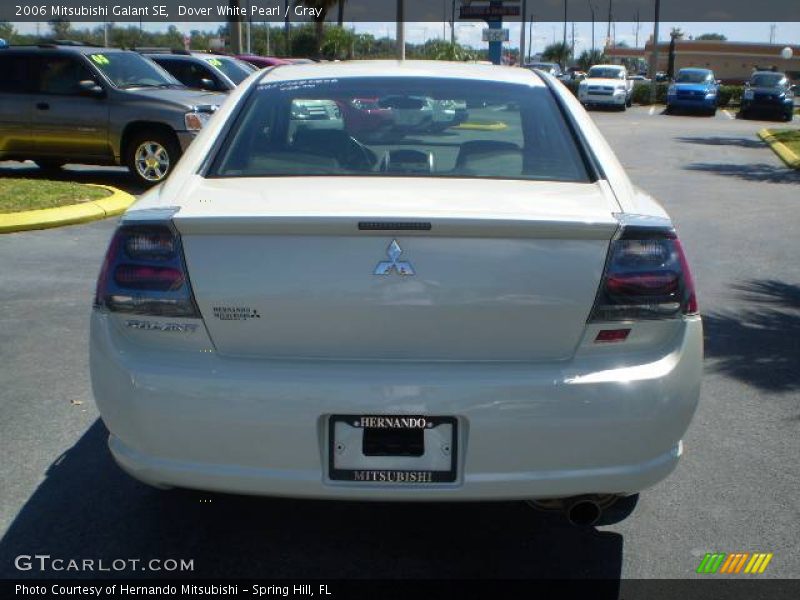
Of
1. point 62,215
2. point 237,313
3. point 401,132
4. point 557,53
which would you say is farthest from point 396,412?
point 557,53

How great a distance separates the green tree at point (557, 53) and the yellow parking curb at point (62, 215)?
105403mm

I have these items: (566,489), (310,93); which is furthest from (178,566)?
(310,93)

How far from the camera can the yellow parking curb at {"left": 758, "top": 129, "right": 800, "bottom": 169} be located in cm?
1814

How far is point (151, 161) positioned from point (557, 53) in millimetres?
112214

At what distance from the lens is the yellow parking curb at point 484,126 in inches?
171

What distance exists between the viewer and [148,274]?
3.13 metres

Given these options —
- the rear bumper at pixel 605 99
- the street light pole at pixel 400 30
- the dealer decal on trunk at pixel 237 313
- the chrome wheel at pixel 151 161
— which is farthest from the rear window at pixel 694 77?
the dealer decal on trunk at pixel 237 313

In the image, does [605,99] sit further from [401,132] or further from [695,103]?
[401,132]

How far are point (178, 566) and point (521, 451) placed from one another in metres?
1.30

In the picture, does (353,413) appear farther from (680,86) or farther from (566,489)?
(680,86)

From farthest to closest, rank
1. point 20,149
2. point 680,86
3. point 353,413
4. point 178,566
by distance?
point 680,86
point 20,149
point 178,566
point 353,413

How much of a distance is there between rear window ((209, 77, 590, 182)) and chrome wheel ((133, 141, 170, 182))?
8594mm

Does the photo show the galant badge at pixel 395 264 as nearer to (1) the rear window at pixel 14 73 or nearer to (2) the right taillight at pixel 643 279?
(2) the right taillight at pixel 643 279

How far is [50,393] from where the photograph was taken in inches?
202
